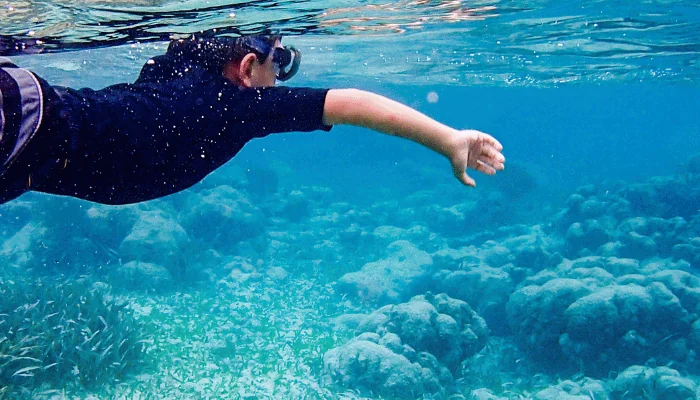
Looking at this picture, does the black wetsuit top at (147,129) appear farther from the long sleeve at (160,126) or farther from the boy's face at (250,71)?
the boy's face at (250,71)

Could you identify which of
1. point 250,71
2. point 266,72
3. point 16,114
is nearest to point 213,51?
point 250,71

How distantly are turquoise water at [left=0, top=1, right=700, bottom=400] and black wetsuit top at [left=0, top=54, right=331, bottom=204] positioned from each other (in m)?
5.85

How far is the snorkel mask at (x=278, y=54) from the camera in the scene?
3.43m

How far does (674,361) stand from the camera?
989 cm

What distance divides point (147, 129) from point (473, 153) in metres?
1.92

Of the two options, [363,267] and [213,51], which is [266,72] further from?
[363,267]

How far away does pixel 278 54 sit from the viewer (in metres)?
3.72

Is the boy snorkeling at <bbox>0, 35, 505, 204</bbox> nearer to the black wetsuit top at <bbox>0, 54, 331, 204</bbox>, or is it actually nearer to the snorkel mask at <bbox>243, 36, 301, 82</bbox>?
the black wetsuit top at <bbox>0, 54, 331, 204</bbox>

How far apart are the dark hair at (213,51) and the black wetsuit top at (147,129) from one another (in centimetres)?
16

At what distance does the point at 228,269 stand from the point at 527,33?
526 inches

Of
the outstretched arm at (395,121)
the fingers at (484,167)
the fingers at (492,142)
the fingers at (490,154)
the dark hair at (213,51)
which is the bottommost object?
the fingers at (484,167)

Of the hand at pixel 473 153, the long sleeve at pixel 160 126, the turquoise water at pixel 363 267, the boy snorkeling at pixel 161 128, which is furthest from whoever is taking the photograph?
the turquoise water at pixel 363 267

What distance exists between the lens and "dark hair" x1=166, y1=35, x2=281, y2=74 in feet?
10.4

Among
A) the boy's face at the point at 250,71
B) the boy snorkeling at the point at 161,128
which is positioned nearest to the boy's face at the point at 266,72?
the boy's face at the point at 250,71
